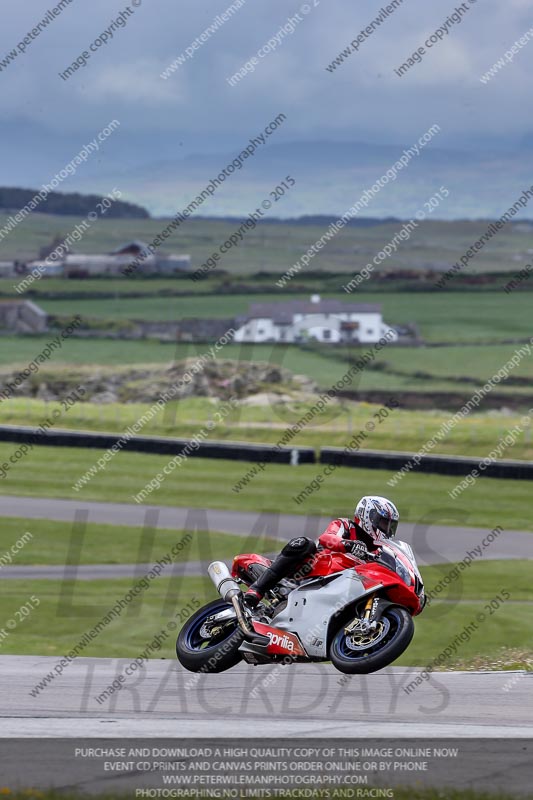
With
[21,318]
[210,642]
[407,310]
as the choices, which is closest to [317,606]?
[210,642]

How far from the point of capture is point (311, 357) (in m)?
85.5

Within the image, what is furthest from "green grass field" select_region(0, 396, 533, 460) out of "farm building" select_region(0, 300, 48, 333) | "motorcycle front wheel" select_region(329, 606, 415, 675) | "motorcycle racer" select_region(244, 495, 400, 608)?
"farm building" select_region(0, 300, 48, 333)

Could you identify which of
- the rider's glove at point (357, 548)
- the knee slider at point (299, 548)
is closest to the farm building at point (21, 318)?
the knee slider at point (299, 548)

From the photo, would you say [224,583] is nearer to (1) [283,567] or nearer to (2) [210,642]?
(2) [210,642]

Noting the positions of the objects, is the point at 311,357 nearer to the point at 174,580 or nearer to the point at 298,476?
the point at 298,476

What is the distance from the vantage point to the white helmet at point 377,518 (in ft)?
34.3

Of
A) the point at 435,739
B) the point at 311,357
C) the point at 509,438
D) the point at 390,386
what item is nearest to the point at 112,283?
the point at 311,357

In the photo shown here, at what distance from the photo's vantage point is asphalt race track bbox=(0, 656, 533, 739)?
9250 mm

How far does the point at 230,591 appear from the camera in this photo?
10.9m

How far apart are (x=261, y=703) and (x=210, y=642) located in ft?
2.40

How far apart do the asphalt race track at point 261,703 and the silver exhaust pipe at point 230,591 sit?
0.67 meters

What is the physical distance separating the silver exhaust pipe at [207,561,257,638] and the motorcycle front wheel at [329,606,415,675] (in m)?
0.80

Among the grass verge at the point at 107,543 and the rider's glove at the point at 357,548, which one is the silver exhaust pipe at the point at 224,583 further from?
the grass verge at the point at 107,543

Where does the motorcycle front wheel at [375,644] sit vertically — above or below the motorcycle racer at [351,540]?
below
